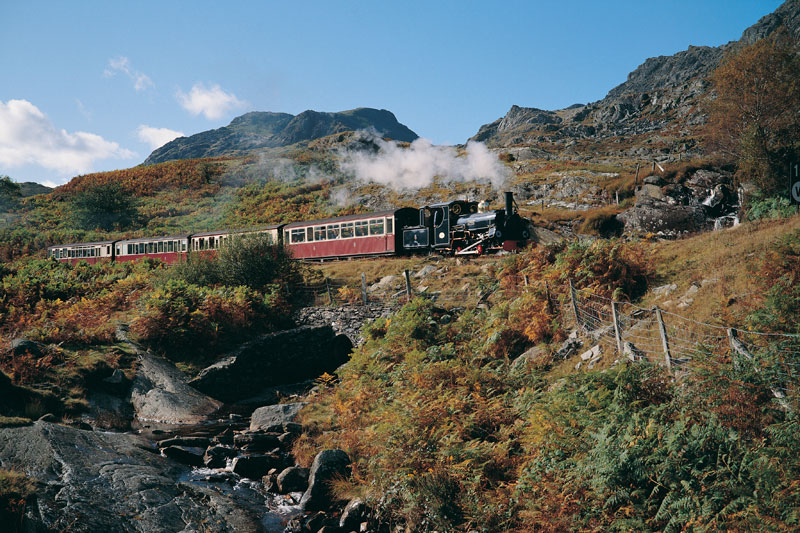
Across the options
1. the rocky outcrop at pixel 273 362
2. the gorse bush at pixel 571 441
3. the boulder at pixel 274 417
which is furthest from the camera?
the rocky outcrop at pixel 273 362

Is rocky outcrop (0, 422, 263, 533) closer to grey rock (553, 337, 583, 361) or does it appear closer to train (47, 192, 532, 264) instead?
grey rock (553, 337, 583, 361)

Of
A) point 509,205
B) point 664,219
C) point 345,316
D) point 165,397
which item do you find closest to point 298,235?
point 345,316

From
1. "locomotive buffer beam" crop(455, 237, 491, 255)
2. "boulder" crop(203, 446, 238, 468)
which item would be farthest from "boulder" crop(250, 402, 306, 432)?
"locomotive buffer beam" crop(455, 237, 491, 255)

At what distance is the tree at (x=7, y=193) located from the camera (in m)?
64.8

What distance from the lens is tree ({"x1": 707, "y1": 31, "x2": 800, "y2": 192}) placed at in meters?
32.6

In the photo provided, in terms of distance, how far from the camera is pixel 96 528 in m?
7.62

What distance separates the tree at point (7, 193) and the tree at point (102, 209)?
12527 millimetres

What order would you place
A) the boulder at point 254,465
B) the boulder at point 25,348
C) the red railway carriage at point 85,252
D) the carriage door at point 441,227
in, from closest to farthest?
1. the boulder at point 254,465
2. the boulder at point 25,348
3. the carriage door at point 441,227
4. the red railway carriage at point 85,252

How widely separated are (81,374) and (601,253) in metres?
17.2

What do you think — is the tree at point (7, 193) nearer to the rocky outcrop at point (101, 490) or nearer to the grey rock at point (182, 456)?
the grey rock at point (182, 456)

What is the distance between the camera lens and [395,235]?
27.9 meters

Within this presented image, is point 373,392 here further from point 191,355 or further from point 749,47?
point 749,47

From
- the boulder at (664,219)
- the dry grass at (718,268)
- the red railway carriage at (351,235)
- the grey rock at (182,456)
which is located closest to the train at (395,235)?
the red railway carriage at (351,235)

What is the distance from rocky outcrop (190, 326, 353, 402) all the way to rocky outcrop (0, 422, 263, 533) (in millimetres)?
7353
